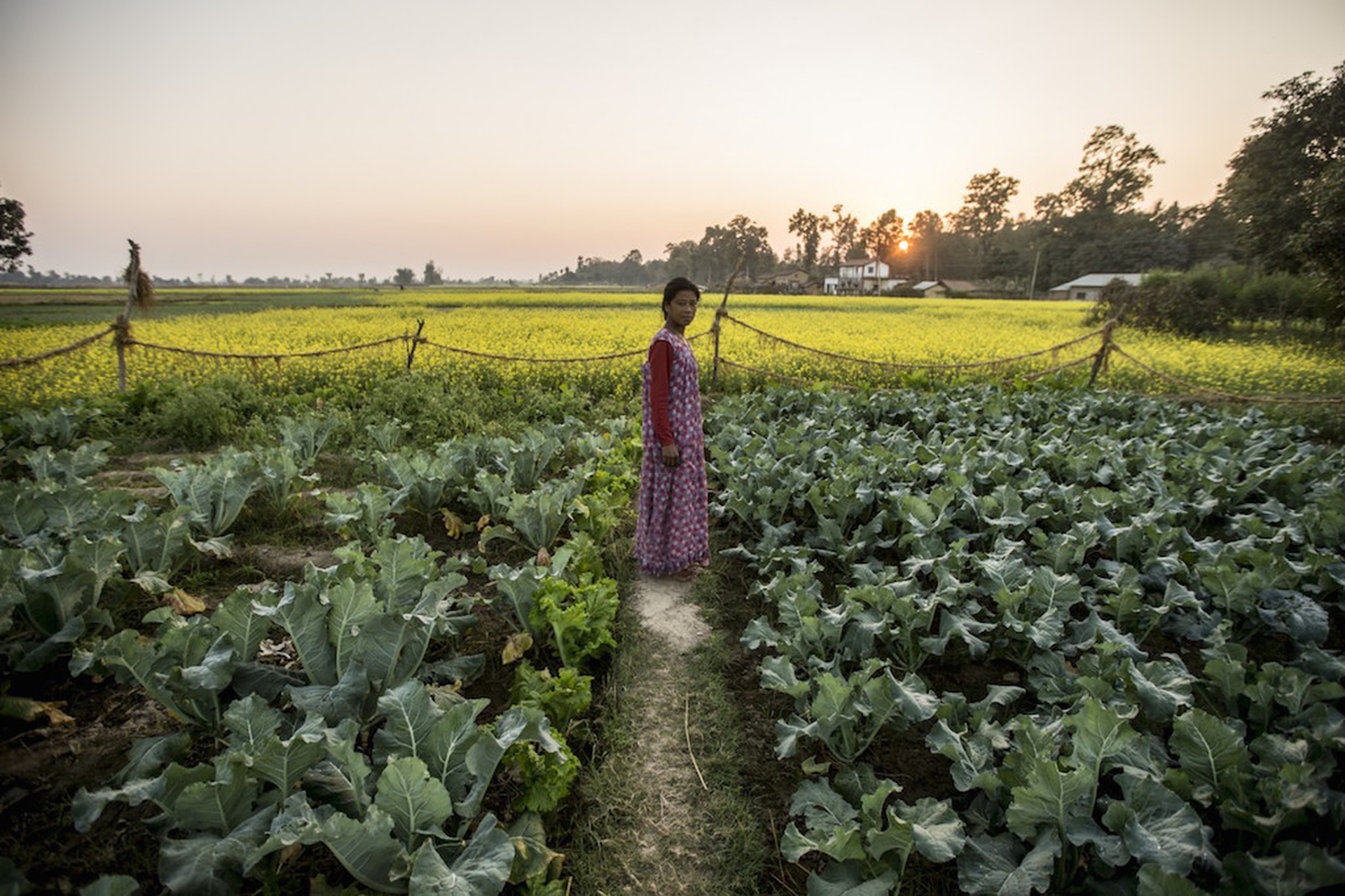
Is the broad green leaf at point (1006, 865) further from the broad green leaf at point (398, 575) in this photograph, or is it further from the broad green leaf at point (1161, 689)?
the broad green leaf at point (398, 575)

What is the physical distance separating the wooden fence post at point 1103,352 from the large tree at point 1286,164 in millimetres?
11269

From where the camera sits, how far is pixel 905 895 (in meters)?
2.15

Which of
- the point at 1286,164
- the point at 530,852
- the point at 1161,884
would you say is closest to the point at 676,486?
the point at 530,852

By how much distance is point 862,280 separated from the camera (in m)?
75.2

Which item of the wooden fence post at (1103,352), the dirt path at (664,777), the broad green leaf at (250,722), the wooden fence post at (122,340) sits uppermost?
the wooden fence post at (122,340)

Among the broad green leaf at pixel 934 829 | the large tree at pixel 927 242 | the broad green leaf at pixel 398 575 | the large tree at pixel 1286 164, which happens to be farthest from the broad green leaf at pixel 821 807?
the large tree at pixel 927 242

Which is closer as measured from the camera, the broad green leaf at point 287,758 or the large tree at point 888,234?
the broad green leaf at point 287,758

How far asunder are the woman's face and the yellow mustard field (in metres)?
6.63

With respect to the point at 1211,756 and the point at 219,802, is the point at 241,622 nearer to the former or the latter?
the point at 219,802

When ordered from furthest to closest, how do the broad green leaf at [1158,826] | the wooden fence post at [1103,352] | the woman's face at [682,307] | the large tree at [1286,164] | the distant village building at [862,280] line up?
the distant village building at [862,280] < the large tree at [1286,164] < the wooden fence post at [1103,352] < the woman's face at [682,307] < the broad green leaf at [1158,826]

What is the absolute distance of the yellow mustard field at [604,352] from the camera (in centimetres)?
980

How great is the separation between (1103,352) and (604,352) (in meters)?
9.58

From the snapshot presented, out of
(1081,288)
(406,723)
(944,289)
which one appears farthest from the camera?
(944,289)

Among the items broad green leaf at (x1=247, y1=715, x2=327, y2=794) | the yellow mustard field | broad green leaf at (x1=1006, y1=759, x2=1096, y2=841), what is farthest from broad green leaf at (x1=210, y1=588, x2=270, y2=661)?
the yellow mustard field
